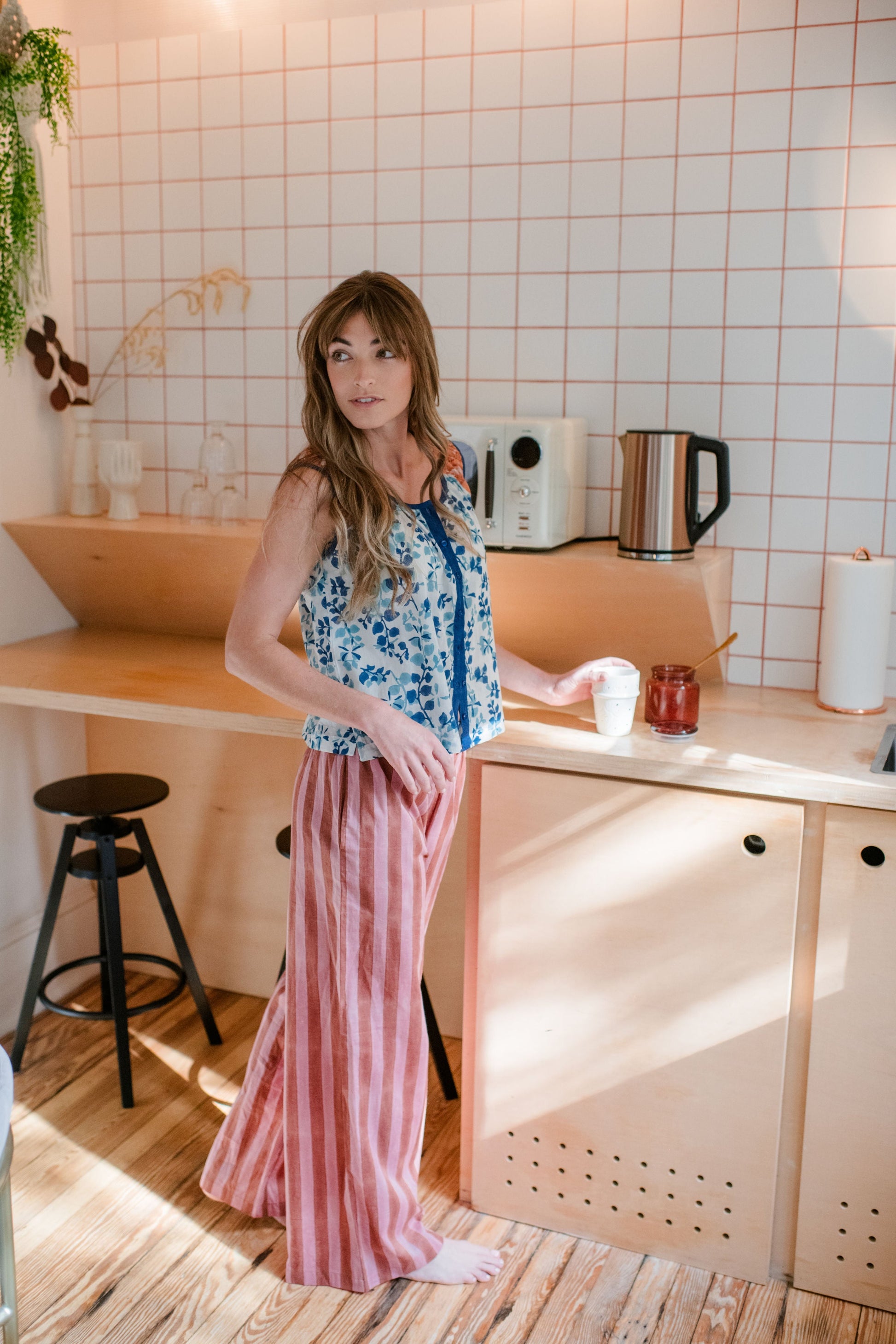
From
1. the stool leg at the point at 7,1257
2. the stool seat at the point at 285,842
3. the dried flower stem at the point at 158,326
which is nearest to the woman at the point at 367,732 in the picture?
the stool seat at the point at 285,842

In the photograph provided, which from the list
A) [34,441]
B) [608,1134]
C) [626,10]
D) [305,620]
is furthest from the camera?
[34,441]

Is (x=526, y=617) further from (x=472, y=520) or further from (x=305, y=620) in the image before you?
(x=305, y=620)

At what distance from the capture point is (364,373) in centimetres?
180

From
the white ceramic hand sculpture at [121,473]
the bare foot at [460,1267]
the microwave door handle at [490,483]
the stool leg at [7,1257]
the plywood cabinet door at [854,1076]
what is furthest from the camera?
the white ceramic hand sculpture at [121,473]

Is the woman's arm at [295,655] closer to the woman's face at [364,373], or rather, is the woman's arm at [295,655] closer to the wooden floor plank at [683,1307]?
the woman's face at [364,373]

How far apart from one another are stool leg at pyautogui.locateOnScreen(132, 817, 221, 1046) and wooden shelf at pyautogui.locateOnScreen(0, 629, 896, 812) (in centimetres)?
35

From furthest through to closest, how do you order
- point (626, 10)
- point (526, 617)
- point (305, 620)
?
point (526, 617) → point (626, 10) → point (305, 620)

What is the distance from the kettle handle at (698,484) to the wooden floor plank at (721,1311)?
1.30 metres

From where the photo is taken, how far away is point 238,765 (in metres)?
2.96

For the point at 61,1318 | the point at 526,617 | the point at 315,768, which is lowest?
the point at 61,1318

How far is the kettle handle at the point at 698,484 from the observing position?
2.23 m

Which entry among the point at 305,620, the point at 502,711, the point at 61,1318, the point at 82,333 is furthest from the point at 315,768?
the point at 82,333

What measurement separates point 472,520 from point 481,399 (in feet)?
2.32

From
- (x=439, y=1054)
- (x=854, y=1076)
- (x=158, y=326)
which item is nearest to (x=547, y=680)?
(x=854, y=1076)
